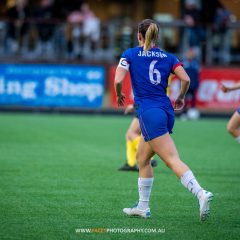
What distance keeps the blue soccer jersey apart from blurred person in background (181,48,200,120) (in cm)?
1681

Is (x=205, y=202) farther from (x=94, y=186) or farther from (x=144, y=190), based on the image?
(x=94, y=186)

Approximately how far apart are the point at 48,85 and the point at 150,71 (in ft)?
59.1

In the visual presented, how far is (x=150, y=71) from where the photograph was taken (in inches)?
346

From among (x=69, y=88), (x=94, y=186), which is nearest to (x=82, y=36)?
(x=69, y=88)

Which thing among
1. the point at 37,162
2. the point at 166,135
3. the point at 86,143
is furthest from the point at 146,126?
the point at 86,143

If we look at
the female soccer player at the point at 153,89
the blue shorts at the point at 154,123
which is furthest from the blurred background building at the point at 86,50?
the blue shorts at the point at 154,123

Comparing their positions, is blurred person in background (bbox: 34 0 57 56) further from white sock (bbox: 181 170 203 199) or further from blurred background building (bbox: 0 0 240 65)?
white sock (bbox: 181 170 203 199)

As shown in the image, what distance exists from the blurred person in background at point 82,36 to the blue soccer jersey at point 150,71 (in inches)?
762

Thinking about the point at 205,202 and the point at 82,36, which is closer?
the point at 205,202

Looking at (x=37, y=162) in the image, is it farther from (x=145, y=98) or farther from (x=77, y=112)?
(x=77, y=112)

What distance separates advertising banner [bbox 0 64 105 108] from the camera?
26516 millimetres

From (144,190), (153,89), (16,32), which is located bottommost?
(16,32)

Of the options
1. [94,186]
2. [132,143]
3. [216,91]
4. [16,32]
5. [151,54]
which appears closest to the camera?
[151,54]

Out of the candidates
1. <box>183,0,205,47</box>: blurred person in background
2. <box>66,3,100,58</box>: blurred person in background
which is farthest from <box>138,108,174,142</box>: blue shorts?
<box>183,0,205,47</box>: blurred person in background
